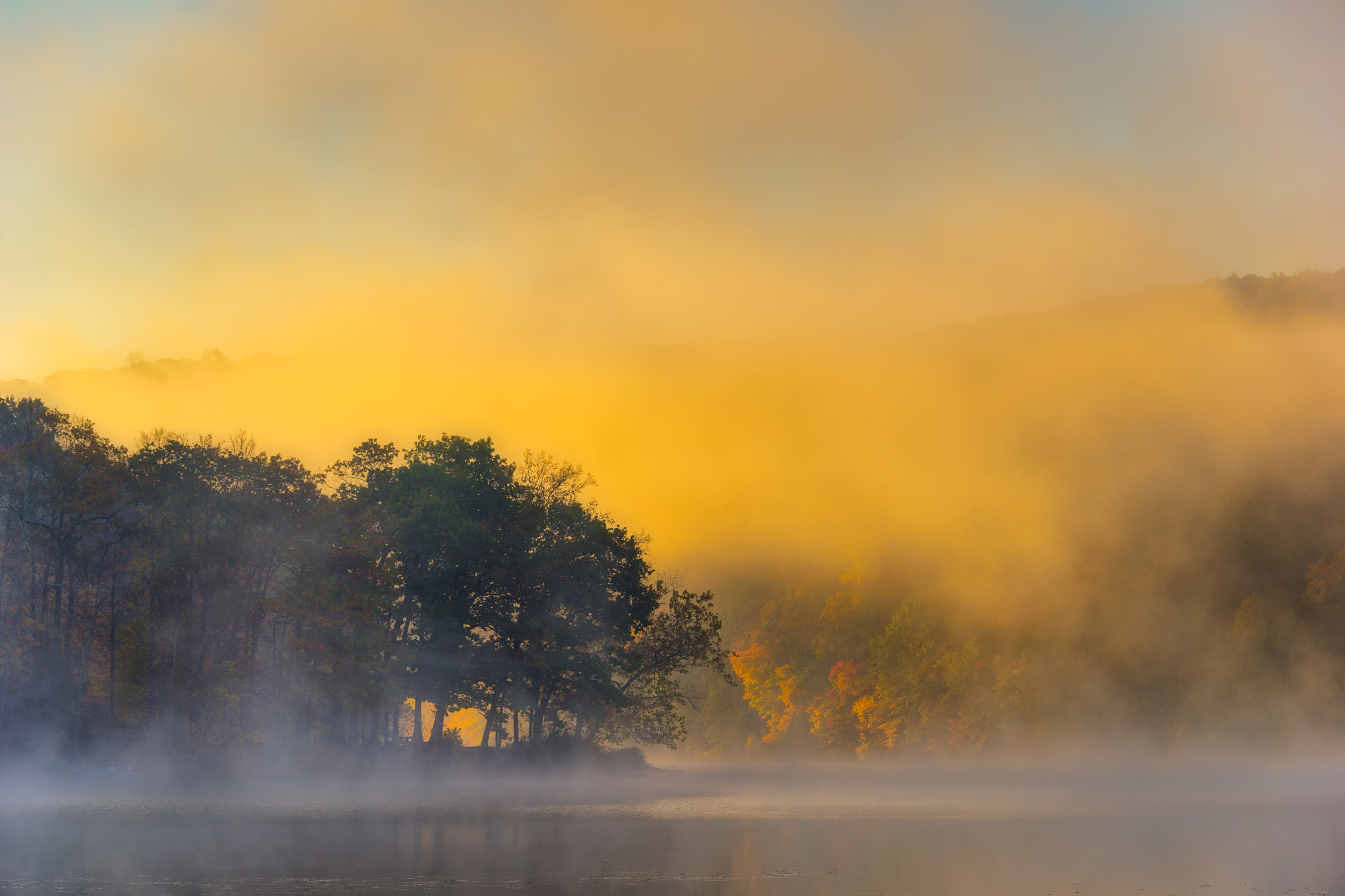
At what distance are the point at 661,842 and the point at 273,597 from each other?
44535mm

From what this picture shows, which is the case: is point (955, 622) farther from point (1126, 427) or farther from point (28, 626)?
point (28, 626)

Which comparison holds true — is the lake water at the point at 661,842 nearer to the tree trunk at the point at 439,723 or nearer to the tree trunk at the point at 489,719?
the tree trunk at the point at 439,723

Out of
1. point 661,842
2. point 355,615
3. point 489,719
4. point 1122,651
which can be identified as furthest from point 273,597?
point 1122,651

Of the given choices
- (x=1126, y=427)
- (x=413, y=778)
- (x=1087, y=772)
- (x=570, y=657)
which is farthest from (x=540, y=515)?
(x=1126, y=427)

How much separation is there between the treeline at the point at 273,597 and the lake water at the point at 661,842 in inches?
321

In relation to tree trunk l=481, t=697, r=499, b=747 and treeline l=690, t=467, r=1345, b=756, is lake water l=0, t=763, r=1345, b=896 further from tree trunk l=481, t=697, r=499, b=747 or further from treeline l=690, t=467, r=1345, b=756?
treeline l=690, t=467, r=1345, b=756

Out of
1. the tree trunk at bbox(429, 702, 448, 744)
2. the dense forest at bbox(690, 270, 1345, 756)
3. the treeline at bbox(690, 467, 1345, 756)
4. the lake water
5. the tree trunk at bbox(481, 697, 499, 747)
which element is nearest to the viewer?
the lake water

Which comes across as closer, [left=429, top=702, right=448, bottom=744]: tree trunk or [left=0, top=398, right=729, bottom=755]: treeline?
[left=0, top=398, right=729, bottom=755]: treeline

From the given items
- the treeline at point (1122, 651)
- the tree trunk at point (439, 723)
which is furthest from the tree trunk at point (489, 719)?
the treeline at point (1122, 651)

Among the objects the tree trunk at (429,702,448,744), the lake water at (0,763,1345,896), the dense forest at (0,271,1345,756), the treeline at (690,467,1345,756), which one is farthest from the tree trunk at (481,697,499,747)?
the treeline at (690,467,1345,756)

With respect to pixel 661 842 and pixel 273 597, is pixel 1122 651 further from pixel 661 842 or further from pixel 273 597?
pixel 661 842

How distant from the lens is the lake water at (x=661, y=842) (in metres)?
25.3

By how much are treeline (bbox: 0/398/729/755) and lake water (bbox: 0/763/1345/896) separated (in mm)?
8152

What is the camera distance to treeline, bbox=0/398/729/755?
68062 millimetres
